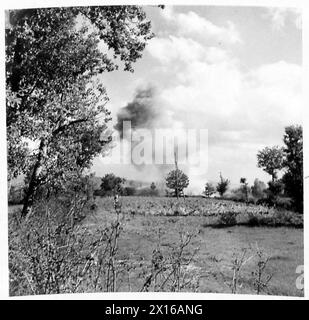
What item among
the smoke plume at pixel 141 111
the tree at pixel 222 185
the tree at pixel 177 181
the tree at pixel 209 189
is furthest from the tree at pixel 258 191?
the smoke plume at pixel 141 111

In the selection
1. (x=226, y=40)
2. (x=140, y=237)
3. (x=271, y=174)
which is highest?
(x=226, y=40)

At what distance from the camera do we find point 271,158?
7277mm

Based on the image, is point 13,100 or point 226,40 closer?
point 226,40

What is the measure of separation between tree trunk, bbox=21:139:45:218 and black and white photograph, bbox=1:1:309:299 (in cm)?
1

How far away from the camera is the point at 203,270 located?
722 centimetres

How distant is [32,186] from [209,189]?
2116mm

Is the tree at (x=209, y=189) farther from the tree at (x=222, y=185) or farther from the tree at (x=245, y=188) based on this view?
the tree at (x=245, y=188)

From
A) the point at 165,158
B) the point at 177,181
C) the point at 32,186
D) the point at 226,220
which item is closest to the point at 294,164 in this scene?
the point at 226,220

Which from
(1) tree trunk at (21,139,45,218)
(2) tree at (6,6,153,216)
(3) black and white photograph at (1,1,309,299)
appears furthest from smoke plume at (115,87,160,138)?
(1) tree trunk at (21,139,45,218)

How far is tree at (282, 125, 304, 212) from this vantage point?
7.23 m

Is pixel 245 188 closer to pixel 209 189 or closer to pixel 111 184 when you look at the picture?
pixel 209 189
